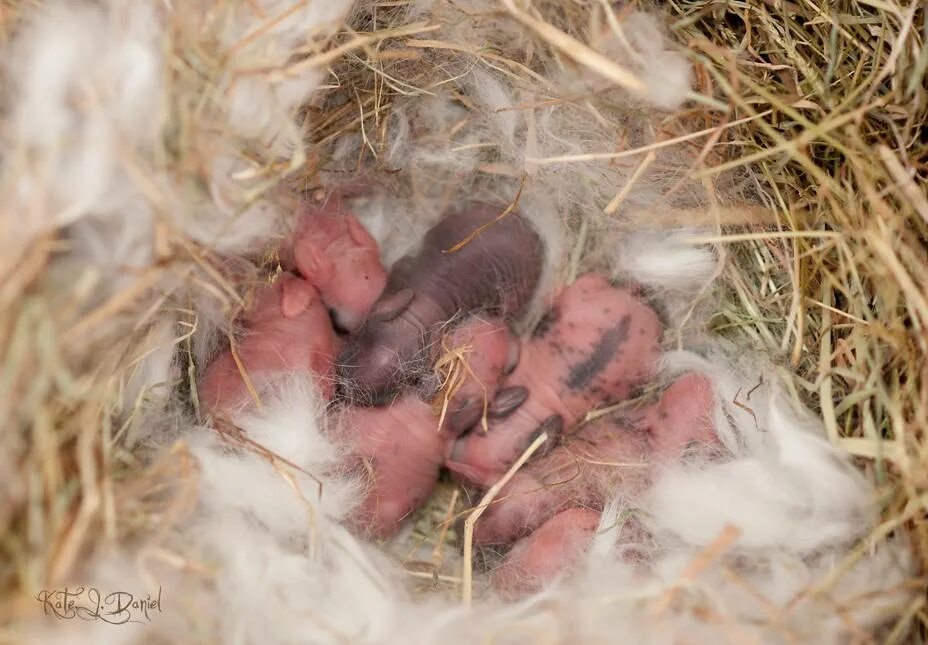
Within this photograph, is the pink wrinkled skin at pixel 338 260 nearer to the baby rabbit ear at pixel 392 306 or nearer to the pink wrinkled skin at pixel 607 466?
the baby rabbit ear at pixel 392 306

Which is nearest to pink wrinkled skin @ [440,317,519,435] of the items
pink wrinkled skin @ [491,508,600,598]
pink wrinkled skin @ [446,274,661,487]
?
pink wrinkled skin @ [446,274,661,487]

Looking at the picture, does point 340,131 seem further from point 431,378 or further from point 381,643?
point 381,643

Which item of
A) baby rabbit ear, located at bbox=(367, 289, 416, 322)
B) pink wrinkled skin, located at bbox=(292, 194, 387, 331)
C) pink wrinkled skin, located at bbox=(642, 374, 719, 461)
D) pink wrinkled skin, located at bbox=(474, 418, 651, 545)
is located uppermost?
pink wrinkled skin, located at bbox=(292, 194, 387, 331)

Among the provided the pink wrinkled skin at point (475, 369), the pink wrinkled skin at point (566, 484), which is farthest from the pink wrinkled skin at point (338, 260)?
the pink wrinkled skin at point (566, 484)

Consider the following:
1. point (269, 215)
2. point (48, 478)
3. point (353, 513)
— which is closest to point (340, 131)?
point (269, 215)

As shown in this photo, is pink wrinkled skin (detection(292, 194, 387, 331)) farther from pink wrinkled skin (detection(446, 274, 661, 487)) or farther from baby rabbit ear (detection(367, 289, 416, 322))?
pink wrinkled skin (detection(446, 274, 661, 487))

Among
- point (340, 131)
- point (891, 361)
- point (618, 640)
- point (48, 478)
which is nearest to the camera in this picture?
point (48, 478)
